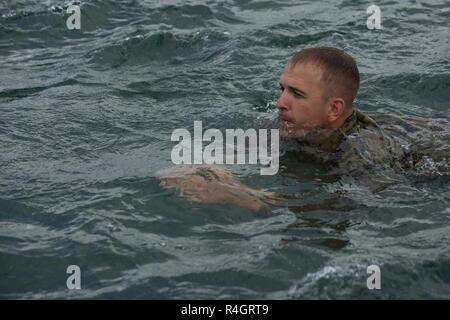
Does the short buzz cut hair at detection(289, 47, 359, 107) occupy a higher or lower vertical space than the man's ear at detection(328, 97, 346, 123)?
higher

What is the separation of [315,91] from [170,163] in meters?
1.35

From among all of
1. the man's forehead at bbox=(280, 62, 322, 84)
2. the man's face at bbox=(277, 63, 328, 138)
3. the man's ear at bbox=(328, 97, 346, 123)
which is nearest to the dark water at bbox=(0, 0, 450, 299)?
the man's face at bbox=(277, 63, 328, 138)

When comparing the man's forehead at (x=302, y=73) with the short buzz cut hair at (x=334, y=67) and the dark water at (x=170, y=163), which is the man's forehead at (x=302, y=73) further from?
the dark water at (x=170, y=163)

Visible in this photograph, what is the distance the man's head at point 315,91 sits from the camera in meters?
6.85

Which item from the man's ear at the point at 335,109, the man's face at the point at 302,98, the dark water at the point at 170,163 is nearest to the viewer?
the dark water at the point at 170,163

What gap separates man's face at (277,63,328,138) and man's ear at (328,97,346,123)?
45 millimetres

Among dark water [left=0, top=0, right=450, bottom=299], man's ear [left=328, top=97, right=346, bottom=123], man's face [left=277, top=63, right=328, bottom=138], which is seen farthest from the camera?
man's ear [left=328, top=97, right=346, bottom=123]

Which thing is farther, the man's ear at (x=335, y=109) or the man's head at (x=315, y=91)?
the man's ear at (x=335, y=109)

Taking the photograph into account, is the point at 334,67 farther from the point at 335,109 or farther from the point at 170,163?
the point at 170,163

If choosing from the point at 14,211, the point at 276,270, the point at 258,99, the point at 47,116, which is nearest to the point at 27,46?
the point at 47,116

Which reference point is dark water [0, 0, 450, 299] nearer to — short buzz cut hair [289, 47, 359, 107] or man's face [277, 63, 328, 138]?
man's face [277, 63, 328, 138]

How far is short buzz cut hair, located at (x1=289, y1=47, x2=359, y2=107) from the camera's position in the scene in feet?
22.6

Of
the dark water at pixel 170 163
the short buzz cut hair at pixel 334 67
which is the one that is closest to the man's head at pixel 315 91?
the short buzz cut hair at pixel 334 67

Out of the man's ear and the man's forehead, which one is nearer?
the man's forehead
